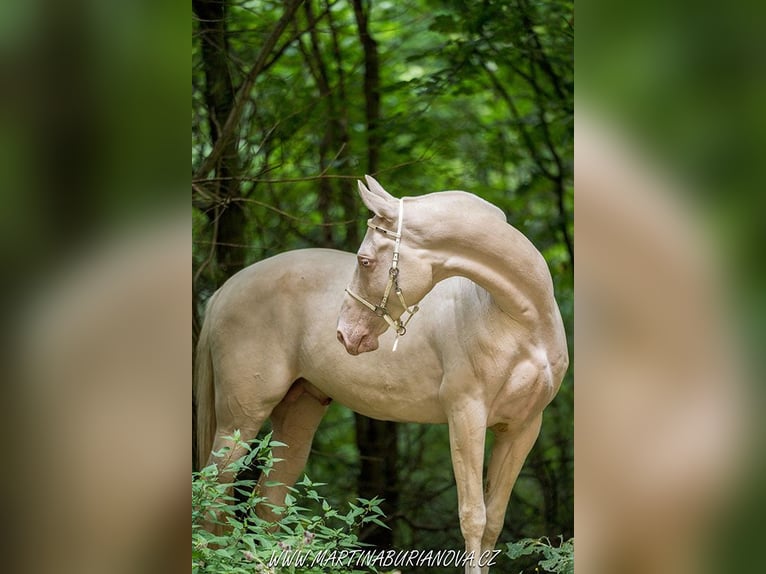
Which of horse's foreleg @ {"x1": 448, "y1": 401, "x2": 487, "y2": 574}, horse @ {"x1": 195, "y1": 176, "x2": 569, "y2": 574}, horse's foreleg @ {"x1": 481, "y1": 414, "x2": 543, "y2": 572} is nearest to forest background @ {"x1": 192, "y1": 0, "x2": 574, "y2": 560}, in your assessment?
horse @ {"x1": 195, "y1": 176, "x2": 569, "y2": 574}

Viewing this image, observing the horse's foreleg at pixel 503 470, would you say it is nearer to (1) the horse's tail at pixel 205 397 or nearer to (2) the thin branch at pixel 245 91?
(1) the horse's tail at pixel 205 397

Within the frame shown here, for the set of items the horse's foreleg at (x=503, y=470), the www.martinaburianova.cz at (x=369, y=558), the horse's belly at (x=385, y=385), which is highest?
the horse's belly at (x=385, y=385)

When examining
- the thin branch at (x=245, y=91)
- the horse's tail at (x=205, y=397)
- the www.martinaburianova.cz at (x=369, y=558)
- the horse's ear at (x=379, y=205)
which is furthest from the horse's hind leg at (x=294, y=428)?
the horse's ear at (x=379, y=205)

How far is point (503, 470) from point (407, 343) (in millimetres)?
587

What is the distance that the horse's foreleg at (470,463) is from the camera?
355 centimetres

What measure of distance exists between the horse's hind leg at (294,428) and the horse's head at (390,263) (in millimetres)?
909

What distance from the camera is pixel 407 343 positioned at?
3783 mm

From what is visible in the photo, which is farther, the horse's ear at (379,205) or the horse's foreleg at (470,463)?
the horse's foreleg at (470,463)

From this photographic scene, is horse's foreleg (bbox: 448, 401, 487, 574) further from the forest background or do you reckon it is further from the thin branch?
the thin branch

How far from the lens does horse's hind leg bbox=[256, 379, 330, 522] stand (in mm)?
4254

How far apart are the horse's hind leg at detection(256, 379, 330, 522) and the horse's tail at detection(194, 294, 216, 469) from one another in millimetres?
279

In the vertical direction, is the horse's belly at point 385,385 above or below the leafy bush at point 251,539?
above
